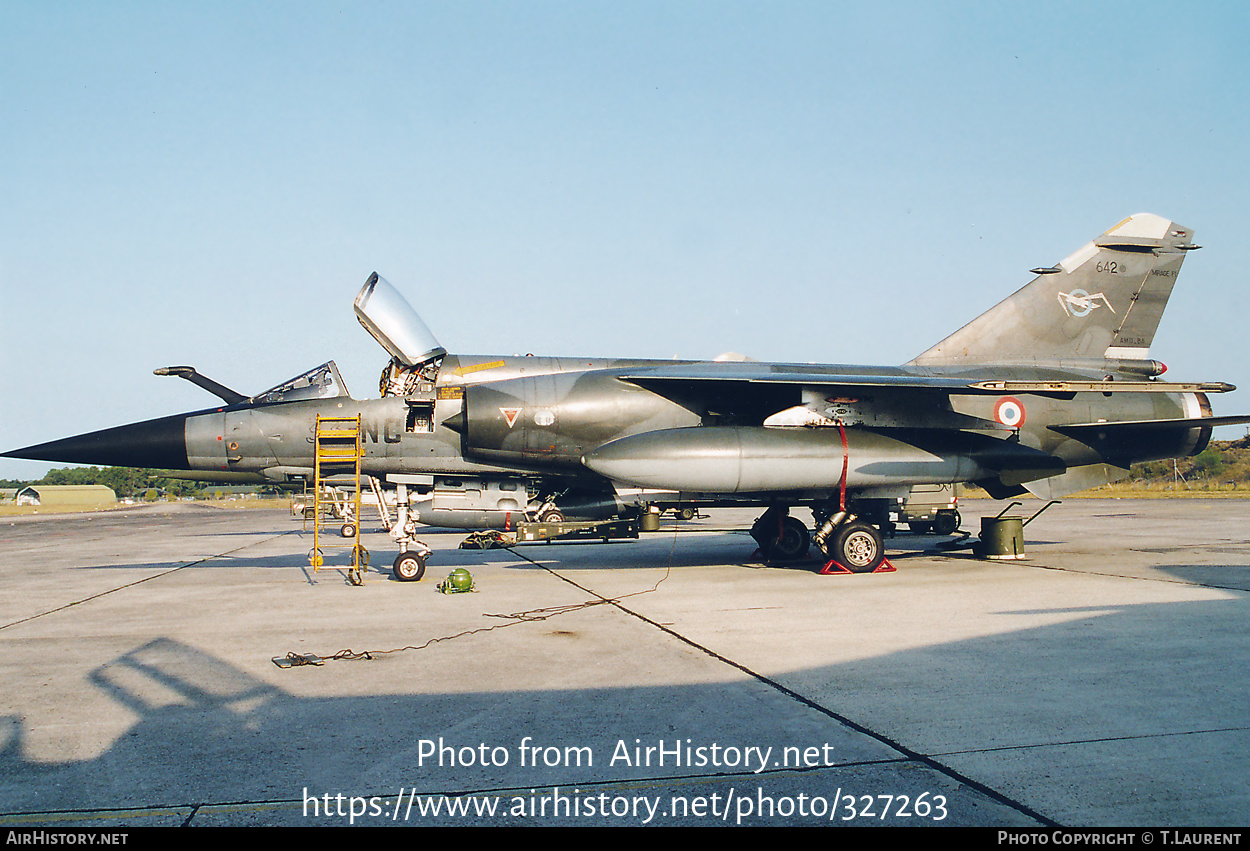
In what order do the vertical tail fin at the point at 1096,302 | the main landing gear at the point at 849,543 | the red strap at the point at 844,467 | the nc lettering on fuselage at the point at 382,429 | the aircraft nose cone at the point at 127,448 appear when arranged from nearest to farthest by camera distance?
the aircraft nose cone at the point at 127,448 < the red strap at the point at 844,467 < the main landing gear at the point at 849,543 < the nc lettering on fuselage at the point at 382,429 < the vertical tail fin at the point at 1096,302

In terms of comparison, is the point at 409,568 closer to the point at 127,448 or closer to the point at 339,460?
the point at 339,460

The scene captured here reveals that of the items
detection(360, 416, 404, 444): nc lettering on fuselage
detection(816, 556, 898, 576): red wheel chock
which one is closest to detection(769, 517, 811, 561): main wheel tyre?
detection(816, 556, 898, 576): red wheel chock

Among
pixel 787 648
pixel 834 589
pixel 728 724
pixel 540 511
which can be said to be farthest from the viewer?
pixel 540 511

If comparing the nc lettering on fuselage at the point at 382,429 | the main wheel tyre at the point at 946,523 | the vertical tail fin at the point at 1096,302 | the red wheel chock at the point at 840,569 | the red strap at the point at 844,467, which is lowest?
the main wheel tyre at the point at 946,523

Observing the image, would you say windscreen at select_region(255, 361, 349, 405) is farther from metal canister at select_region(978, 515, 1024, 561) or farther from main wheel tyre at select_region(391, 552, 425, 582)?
metal canister at select_region(978, 515, 1024, 561)

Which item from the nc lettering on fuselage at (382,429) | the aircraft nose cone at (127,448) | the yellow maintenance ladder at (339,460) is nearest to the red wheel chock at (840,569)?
the yellow maintenance ladder at (339,460)

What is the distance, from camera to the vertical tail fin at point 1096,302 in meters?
13.1

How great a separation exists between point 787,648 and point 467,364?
748cm

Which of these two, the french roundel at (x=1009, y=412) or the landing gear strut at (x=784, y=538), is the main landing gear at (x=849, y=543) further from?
the french roundel at (x=1009, y=412)

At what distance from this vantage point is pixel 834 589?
378 inches

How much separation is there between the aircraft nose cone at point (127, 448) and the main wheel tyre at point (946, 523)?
15.8 metres

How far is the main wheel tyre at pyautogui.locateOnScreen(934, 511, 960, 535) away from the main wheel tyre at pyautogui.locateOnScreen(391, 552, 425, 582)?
1291 centimetres
